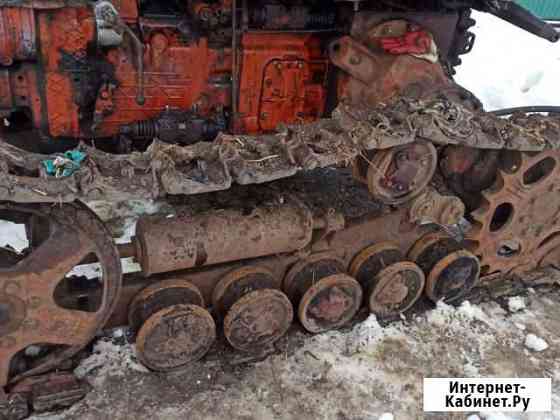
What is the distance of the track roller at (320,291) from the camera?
3.47 m

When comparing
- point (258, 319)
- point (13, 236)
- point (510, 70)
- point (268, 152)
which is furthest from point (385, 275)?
point (510, 70)

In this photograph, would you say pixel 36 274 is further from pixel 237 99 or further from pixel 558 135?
pixel 558 135

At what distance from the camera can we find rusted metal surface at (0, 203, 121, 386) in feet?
9.08

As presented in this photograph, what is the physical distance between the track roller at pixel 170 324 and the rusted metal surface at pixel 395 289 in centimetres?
97

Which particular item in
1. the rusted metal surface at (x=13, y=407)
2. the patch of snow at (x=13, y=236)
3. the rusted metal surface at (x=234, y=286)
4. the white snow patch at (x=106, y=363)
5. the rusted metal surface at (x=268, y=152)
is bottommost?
the patch of snow at (x=13, y=236)

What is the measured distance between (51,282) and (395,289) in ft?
6.14

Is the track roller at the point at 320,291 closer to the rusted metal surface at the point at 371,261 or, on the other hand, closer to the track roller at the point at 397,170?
the rusted metal surface at the point at 371,261

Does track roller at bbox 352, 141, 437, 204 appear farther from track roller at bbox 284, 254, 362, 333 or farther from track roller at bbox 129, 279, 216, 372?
track roller at bbox 129, 279, 216, 372

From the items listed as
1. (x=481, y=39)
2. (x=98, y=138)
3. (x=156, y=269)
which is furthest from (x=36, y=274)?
(x=481, y=39)

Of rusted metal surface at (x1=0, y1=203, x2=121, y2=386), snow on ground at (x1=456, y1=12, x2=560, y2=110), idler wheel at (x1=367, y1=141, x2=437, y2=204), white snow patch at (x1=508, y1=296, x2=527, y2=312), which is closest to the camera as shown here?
rusted metal surface at (x1=0, y1=203, x2=121, y2=386)

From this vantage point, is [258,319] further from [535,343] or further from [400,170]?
[535,343]

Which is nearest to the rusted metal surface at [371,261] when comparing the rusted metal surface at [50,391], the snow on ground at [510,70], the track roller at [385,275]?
the track roller at [385,275]

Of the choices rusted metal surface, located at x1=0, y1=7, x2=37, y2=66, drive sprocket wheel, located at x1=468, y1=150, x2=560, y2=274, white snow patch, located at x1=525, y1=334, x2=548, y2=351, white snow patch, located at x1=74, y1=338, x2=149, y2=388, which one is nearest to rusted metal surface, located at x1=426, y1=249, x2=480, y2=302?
drive sprocket wheel, located at x1=468, y1=150, x2=560, y2=274

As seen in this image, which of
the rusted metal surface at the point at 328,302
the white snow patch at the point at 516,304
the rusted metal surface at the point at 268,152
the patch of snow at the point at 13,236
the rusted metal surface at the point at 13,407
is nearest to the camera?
the rusted metal surface at the point at 268,152
